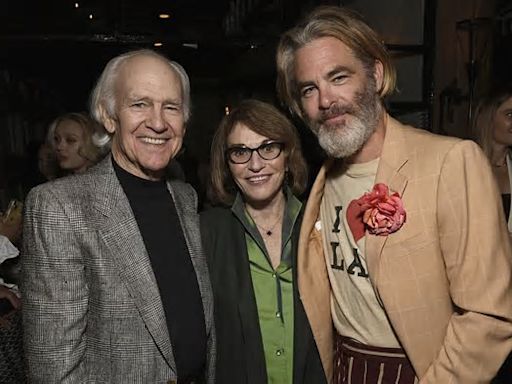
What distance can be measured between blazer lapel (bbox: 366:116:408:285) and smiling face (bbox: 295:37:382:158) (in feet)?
0.32

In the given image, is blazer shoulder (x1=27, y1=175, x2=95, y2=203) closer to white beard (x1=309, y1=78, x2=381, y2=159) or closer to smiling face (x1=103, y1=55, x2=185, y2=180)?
smiling face (x1=103, y1=55, x2=185, y2=180)

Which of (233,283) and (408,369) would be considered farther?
(233,283)

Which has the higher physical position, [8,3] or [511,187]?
[8,3]

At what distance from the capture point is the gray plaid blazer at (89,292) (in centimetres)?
158

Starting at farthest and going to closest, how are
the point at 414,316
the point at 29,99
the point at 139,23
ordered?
1. the point at 29,99
2. the point at 139,23
3. the point at 414,316

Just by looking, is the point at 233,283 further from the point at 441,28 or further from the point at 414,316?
the point at 441,28

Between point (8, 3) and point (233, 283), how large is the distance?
297cm

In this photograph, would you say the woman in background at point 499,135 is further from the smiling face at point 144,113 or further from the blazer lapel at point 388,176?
the smiling face at point 144,113

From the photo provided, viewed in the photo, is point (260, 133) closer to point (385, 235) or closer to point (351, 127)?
point (351, 127)

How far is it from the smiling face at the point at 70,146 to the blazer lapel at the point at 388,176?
224 cm

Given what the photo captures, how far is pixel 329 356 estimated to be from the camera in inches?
84.3

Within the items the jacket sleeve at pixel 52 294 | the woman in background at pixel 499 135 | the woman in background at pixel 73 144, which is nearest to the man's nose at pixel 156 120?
the jacket sleeve at pixel 52 294

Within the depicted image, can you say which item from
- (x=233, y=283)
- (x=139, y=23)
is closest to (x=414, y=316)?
(x=233, y=283)

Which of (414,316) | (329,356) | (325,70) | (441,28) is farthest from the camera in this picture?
(441,28)
